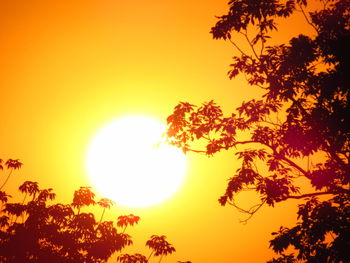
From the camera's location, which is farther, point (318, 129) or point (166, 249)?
point (166, 249)

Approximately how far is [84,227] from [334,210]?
1105 cm

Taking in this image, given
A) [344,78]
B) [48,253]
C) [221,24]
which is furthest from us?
[48,253]

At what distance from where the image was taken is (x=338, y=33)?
9.23 metres

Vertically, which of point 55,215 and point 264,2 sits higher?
point 264,2

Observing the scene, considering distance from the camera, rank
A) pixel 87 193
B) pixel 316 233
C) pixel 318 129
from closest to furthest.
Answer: pixel 316 233 < pixel 318 129 < pixel 87 193

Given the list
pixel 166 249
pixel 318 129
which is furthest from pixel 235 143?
pixel 166 249

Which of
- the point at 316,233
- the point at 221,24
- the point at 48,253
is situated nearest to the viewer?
the point at 316,233

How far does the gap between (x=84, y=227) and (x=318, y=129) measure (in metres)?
11.3

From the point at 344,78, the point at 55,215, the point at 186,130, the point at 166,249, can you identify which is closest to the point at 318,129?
the point at 344,78

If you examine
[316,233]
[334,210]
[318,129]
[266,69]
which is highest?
[266,69]

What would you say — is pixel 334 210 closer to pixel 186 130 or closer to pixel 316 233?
pixel 316 233

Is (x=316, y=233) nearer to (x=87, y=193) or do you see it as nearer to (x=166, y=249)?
(x=166, y=249)

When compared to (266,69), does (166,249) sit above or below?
below

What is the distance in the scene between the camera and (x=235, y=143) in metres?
10.4
